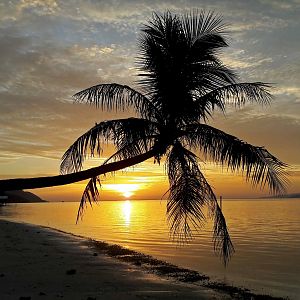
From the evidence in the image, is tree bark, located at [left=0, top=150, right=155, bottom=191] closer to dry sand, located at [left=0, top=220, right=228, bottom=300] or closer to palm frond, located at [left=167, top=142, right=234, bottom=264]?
palm frond, located at [left=167, top=142, right=234, bottom=264]

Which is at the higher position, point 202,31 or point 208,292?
point 202,31

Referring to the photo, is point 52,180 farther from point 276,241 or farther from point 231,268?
point 276,241

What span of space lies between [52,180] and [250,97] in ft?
21.3

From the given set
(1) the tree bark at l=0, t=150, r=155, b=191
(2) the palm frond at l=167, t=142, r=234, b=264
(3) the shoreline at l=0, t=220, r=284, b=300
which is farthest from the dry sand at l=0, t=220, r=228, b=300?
(1) the tree bark at l=0, t=150, r=155, b=191

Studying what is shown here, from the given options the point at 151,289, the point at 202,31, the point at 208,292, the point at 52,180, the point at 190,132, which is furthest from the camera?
the point at 208,292

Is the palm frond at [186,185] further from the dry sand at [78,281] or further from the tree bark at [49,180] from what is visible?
the dry sand at [78,281]

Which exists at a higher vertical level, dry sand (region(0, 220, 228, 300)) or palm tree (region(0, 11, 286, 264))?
palm tree (region(0, 11, 286, 264))

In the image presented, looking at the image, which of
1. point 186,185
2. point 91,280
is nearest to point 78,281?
point 91,280

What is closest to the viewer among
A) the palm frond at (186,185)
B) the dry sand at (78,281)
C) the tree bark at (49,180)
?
the tree bark at (49,180)

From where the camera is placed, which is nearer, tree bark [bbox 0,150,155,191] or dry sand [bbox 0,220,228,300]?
tree bark [bbox 0,150,155,191]

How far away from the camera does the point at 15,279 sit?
13047 millimetres

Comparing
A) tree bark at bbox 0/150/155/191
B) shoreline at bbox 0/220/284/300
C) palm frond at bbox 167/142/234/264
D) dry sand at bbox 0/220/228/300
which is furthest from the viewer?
shoreline at bbox 0/220/284/300

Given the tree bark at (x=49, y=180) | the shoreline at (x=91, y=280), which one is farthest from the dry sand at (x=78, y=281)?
the tree bark at (x=49, y=180)

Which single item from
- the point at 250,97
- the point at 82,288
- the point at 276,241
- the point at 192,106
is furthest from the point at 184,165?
the point at 276,241
